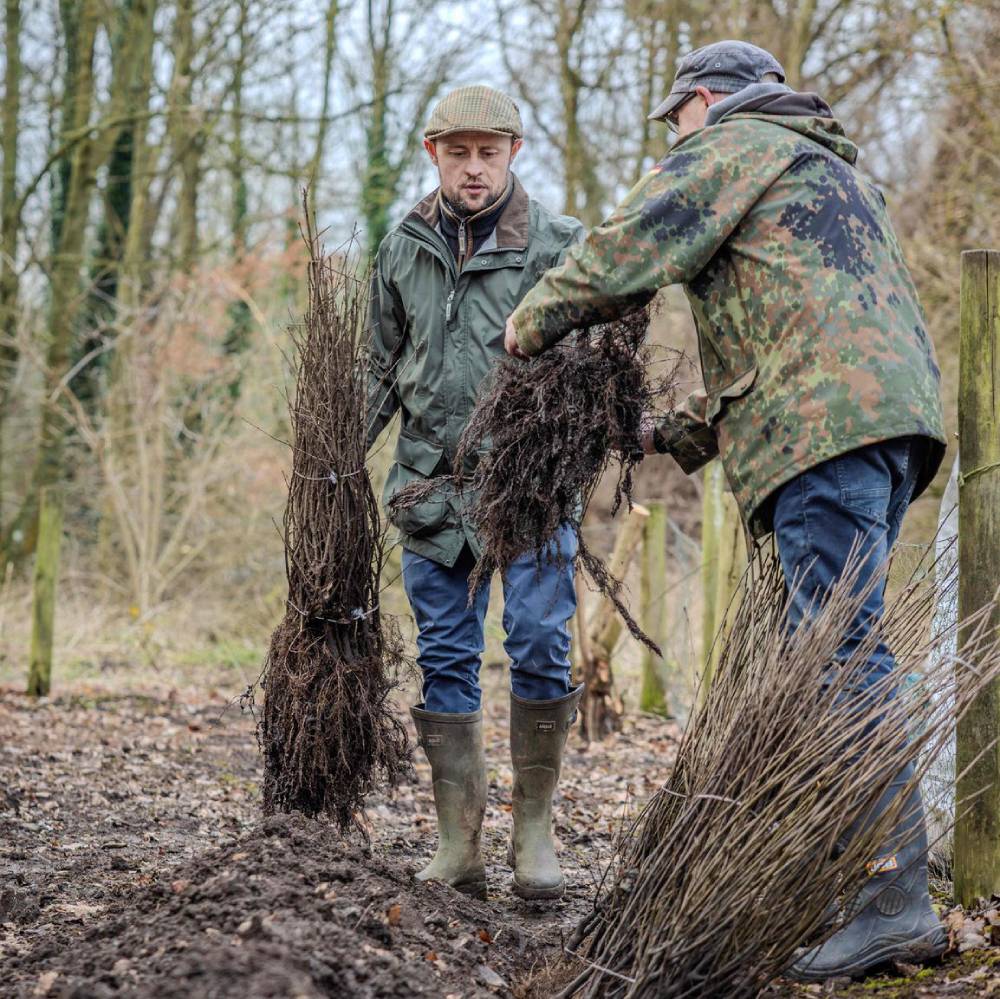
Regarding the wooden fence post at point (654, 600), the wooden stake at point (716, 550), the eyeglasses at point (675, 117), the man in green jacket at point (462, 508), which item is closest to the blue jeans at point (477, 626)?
the man in green jacket at point (462, 508)

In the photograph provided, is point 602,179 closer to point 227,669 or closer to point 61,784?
point 227,669

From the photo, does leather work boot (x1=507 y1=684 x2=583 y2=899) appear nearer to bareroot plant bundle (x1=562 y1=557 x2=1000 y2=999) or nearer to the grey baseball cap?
bareroot plant bundle (x1=562 y1=557 x2=1000 y2=999)

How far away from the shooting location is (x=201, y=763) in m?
5.57

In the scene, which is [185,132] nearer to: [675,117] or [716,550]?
[716,550]

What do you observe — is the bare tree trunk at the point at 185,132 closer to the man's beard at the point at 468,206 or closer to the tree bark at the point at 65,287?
the tree bark at the point at 65,287

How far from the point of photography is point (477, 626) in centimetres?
363

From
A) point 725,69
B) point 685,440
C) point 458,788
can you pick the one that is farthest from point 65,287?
point 725,69

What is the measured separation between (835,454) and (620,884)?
1038mm

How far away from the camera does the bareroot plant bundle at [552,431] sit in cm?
310

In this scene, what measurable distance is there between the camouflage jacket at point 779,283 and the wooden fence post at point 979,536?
0.37 meters

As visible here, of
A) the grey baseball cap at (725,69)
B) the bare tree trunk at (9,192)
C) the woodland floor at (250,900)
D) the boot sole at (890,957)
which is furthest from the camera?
the bare tree trunk at (9,192)

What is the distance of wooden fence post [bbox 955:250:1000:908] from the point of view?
9.90 ft

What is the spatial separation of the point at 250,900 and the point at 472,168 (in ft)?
7.10

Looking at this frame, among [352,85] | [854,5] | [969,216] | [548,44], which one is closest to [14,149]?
[352,85]
